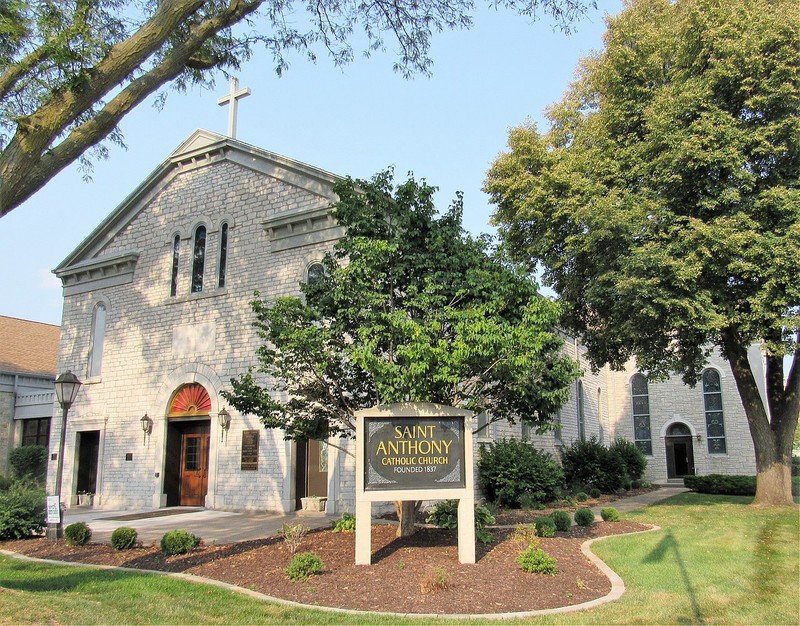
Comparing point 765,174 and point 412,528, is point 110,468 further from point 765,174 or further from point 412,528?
point 765,174

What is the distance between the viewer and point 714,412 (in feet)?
107

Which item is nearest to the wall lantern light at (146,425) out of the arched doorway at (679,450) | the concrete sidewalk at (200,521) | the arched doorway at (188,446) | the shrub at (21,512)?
the arched doorway at (188,446)

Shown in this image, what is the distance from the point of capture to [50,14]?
27.1ft

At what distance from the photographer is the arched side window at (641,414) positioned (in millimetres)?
34281

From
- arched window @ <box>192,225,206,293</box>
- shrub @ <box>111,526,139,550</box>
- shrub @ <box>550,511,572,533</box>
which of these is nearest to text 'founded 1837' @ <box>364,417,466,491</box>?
shrub @ <box>550,511,572,533</box>

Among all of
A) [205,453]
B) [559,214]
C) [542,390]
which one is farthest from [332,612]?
[205,453]

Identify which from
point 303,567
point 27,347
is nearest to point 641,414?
point 303,567

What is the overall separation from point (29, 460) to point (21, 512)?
13.9 meters

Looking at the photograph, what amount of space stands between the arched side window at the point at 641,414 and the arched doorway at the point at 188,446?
2342 cm

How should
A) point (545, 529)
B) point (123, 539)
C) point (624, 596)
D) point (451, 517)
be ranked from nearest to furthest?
point (624, 596) → point (123, 539) → point (545, 529) → point (451, 517)

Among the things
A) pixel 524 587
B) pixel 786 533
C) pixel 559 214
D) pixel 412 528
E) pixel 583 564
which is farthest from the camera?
pixel 559 214

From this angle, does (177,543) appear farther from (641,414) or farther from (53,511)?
(641,414)

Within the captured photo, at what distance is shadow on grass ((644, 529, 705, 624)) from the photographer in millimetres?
7180

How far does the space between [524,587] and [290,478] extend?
33.4 feet
